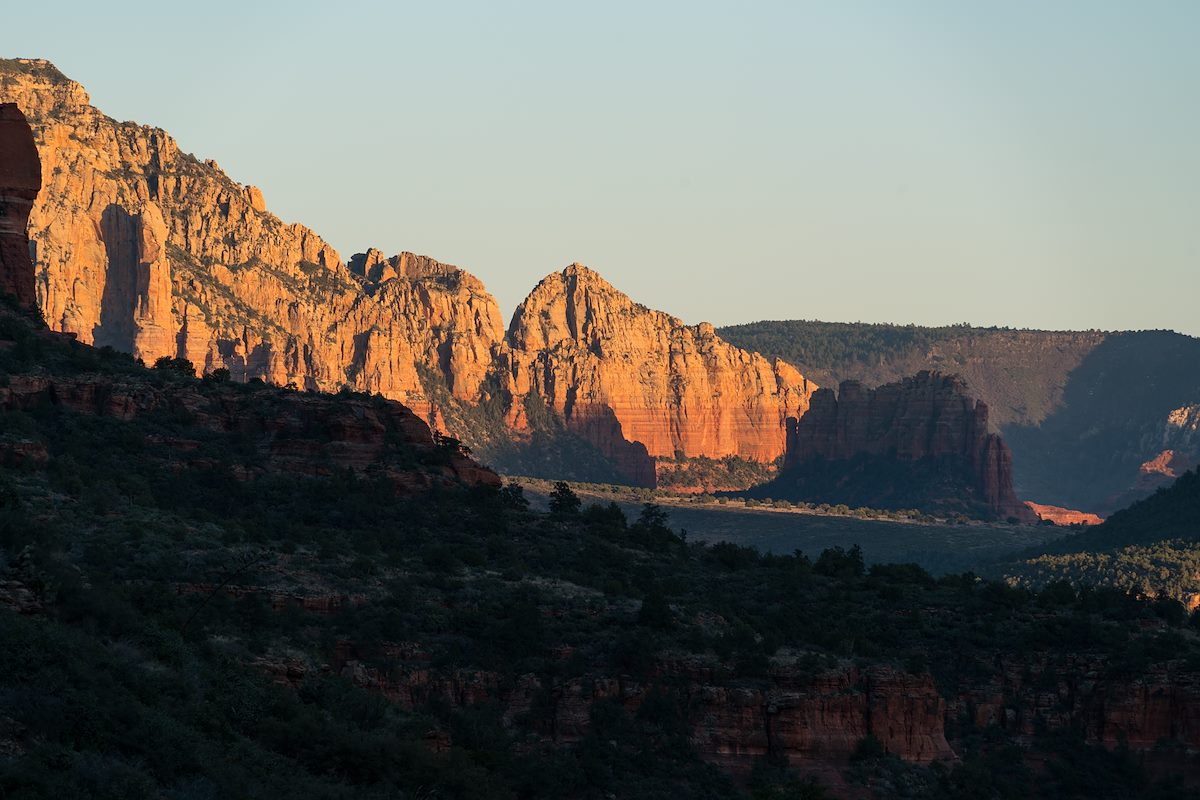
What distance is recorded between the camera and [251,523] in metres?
80.5

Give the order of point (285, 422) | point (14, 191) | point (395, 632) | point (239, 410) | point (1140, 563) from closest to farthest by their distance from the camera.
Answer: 1. point (395, 632)
2. point (14, 191)
3. point (285, 422)
4. point (239, 410)
5. point (1140, 563)

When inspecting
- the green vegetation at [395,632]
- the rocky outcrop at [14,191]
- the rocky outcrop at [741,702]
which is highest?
the rocky outcrop at [14,191]

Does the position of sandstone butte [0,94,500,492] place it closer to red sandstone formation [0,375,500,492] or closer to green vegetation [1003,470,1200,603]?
red sandstone formation [0,375,500,492]


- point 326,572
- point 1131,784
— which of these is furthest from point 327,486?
point 1131,784

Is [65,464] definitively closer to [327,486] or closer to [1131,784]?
[327,486]

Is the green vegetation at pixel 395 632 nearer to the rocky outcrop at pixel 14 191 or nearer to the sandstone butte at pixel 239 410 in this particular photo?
the sandstone butte at pixel 239 410

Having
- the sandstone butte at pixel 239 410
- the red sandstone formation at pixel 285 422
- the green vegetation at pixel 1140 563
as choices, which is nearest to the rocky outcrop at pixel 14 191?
the sandstone butte at pixel 239 410

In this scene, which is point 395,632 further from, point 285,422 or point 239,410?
point 239,410

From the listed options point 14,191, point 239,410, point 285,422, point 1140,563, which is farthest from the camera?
point 1140,563

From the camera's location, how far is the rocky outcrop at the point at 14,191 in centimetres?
9156

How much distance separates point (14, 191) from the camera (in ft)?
301

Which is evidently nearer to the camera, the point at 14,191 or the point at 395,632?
the point at 395,632

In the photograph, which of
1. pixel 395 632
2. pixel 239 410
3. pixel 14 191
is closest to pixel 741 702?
pixel 395 632

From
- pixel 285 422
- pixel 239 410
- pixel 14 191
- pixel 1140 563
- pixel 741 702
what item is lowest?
pixel 741 702
